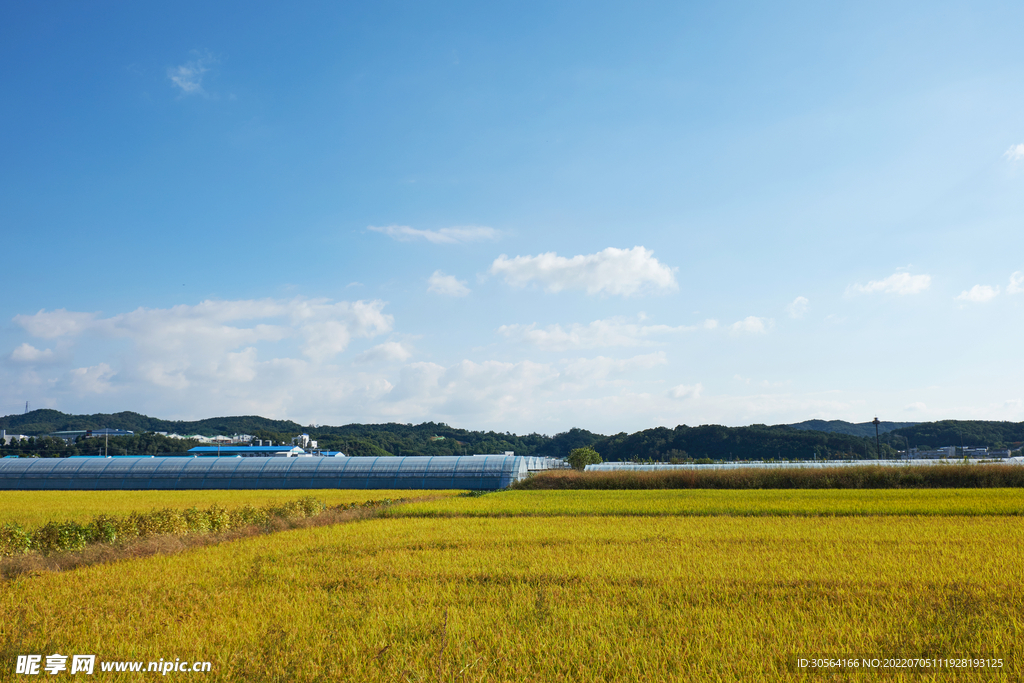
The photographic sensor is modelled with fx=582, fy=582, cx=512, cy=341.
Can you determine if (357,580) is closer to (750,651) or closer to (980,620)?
(750,651)

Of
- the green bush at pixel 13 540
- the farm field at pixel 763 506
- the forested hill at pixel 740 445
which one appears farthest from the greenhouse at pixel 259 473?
the forested hill at pixel 740 445

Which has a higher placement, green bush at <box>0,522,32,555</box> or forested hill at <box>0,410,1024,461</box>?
green bush at <box>0,522,32,555</box>

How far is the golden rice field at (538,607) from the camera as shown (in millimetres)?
6293

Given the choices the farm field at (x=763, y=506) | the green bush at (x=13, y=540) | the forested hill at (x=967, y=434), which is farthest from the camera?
the forested hill at (x=967, y=434)

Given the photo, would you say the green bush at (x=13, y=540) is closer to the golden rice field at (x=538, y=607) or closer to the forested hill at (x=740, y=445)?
the golden rice field at (x=538, y=607)

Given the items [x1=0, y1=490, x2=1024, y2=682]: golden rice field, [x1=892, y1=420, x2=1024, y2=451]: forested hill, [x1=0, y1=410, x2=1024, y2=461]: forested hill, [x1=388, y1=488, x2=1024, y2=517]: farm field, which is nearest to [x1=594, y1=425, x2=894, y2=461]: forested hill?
[x1=0, y1=410, x2=1024, y2=461]: forested hill

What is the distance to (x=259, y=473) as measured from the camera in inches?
1779

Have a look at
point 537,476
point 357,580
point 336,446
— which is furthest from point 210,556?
point 336,446

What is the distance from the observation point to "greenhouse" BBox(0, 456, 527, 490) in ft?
141

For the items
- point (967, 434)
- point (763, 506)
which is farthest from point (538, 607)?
point (967, 434)

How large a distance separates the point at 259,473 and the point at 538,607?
139ft

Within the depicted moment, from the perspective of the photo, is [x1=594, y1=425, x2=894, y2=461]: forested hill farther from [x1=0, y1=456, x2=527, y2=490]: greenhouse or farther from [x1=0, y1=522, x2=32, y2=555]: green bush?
[x1=0, y1=522, x2=32, y2=555]: green bush

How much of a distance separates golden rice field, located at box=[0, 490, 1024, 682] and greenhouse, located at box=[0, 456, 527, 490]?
2876cm

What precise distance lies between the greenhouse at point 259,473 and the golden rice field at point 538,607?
2876 centimetres
